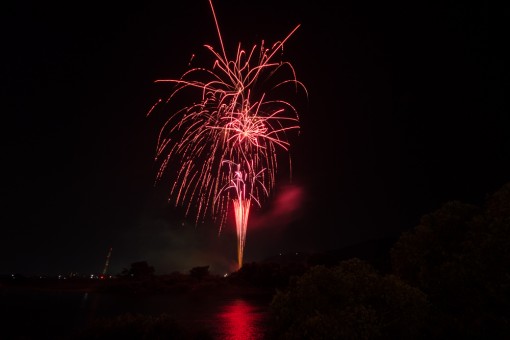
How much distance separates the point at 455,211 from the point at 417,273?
15.0 ft

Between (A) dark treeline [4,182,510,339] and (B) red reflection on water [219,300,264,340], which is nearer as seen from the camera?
(A) dark treeline [4,182,510,339]

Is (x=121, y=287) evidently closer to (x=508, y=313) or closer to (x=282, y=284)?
(x=282, y=284)

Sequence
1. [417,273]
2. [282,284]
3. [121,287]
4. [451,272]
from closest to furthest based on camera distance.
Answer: [451,272] < [417,273] < [282,284] < [121,287]

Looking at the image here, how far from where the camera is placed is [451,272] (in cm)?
2162

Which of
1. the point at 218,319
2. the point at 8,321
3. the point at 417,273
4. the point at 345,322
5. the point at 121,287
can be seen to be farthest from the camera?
the point at 121,287

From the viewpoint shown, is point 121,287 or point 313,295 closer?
point 313,295

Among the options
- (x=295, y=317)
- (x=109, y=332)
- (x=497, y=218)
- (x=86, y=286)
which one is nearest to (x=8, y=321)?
(x=109, y=332)

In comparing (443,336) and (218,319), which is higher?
(218,319)

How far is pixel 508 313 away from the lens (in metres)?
19.5

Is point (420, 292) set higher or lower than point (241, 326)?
higher

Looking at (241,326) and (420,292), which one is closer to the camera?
(420,292)

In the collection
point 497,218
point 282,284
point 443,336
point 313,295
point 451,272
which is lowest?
point 443,336

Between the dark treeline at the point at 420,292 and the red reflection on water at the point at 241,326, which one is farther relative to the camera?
the red reflection on water at the point at 241,326

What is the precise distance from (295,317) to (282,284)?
65.3 meters
